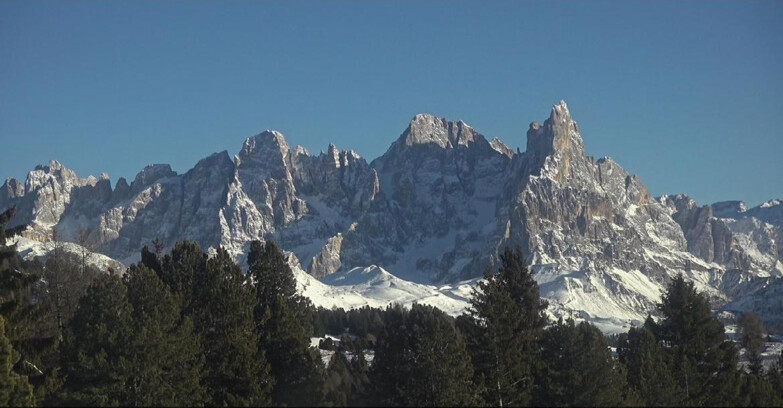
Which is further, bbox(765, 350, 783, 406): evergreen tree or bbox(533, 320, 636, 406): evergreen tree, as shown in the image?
bbox(765, 350, 783, 406): evergreen tree

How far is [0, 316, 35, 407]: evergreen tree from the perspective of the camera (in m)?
48.5

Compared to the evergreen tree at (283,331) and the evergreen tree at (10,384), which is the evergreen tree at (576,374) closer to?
the evergreen tree at (283,331)

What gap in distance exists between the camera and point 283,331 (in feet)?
214

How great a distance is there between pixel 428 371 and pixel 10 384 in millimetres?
23495

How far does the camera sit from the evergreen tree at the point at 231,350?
5916cm

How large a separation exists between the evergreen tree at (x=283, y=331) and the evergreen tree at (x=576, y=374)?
15.8 metres

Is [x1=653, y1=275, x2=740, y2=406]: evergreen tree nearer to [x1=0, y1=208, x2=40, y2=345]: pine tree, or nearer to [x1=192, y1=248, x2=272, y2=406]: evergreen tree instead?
[x1=192, y1=248, x2=272, y2=406]: evergreen tree

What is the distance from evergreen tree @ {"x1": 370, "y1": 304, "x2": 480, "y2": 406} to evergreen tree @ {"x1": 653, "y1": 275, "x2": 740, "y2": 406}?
22694 mm

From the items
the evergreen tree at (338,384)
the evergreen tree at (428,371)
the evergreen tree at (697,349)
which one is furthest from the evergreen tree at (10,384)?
the evergreen tree at (697,349)

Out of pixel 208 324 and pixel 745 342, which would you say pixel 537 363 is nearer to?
pixel 208 324

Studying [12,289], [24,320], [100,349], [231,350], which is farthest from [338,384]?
[12,289]

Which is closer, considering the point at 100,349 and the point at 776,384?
the point at 100,349

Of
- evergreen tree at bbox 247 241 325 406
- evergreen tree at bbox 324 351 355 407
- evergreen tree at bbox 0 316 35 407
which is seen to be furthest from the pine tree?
evergreen tree at bbox 324 351 355 407

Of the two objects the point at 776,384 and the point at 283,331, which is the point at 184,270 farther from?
the point at 776,384
